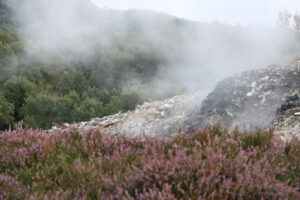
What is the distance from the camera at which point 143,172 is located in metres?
1.91

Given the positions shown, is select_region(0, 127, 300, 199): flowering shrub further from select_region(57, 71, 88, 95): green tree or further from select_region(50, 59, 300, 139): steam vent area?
select_region(57, 71, 88, 95): green tree

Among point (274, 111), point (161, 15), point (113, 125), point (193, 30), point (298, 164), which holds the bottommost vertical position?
point (113, 125)

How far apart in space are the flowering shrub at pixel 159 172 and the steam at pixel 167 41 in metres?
12.1

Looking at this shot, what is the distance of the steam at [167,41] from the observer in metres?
27.2

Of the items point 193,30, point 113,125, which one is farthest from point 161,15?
point 113,125

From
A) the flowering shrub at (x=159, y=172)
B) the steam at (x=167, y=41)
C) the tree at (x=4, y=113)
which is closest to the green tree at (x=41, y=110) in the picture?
the tree at (x=4, y=113)

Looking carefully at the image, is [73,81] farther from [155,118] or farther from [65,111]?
[155,118]

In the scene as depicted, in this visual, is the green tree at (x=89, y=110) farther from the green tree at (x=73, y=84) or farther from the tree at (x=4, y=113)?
the tree at (x=4, y=113)

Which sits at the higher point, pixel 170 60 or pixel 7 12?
pixel 7 12

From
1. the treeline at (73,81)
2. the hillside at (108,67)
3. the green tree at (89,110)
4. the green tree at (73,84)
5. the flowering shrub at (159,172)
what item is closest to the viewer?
the flowering shrub at (159,172)

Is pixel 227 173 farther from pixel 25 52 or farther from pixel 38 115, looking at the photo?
pixel 25 52

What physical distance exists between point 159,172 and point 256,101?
15.8ft

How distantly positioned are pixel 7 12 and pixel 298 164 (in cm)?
8664

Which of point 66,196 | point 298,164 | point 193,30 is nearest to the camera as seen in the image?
point 66,196
